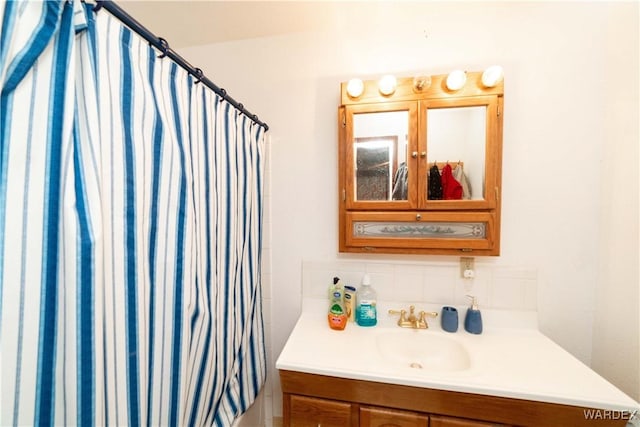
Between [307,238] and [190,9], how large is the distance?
119 cm

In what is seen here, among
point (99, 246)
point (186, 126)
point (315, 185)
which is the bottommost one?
point (99, 246)

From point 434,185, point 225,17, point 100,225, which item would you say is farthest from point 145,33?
point 434,185

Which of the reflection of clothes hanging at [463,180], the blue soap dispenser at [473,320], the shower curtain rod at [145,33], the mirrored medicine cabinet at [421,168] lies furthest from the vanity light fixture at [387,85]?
the blue soap dispenser at [473,320]

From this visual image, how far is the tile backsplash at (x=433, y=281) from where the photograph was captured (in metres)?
1.15

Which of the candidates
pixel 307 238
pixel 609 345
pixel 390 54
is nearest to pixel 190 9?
pixel 390 54

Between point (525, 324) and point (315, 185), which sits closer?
point (525, 324)

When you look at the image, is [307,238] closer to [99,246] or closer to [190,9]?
[99,246]

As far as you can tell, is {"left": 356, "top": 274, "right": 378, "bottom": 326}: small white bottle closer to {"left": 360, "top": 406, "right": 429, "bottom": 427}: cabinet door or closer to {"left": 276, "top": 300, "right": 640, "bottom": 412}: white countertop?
{"left": 276, "top": 300, "right": 640, "bottom": 412}: white countertop

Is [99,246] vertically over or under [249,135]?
under

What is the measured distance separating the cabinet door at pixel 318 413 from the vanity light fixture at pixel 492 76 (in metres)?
1.36

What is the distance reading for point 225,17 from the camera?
3.94 feet

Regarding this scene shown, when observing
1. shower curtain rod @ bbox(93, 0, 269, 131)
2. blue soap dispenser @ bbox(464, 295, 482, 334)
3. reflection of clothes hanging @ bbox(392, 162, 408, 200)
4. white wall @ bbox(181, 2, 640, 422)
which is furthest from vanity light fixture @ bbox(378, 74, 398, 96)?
blue soap dispenser @ bbox(464, 295, 482, 334)

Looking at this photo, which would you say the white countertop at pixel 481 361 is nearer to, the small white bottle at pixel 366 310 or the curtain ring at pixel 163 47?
the small white bottle at pixel 366 310

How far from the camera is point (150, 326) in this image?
656mm
